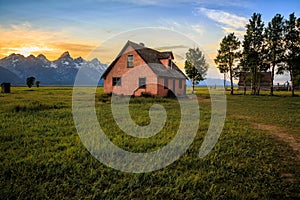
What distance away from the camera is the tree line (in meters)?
41.9

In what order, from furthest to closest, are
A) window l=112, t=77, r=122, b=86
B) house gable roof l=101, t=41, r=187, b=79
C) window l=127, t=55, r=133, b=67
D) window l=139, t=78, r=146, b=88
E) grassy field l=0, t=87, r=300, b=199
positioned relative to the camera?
window l=112, t=77, r=122, b=86 < window l=127, t=55, r=133, b=67 < window l=139, t=78, r=146, b=88 < house gable roof l=101, t=41, r=187, b=79 < grassy field l=0, t=87, r=300, b=199

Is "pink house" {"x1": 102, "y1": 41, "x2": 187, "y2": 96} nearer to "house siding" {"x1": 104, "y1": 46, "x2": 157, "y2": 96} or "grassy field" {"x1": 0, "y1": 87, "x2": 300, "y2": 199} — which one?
"house siding" {"x1": 104, "y1": 46, "x2": 157, "y2": 96}

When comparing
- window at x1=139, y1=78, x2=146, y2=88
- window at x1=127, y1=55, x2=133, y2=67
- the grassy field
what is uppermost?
window at x1=127, y1=55, x2=133, y2=67

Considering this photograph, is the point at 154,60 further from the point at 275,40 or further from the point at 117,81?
the point at 275,40

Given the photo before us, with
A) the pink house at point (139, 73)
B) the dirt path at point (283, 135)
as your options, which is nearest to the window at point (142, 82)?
the pink house at point (139, 73)

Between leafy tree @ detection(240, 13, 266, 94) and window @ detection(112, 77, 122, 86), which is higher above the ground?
leafy tree @ detection(240, 13, 266, 94)

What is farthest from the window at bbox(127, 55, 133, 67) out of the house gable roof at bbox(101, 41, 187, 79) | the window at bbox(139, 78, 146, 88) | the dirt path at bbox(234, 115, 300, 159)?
the dirt path at bbox(234, 115, 300, 159)

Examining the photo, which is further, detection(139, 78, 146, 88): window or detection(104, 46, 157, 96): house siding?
detection(139, 78, 146, 88): window

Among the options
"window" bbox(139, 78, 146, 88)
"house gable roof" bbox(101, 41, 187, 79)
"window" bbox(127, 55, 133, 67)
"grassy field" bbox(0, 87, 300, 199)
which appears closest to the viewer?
"grassy field" bbox(0, 87, 300, 199)

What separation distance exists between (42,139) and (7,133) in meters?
1.66

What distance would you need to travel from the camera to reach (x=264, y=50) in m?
44.8

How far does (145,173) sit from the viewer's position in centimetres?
504

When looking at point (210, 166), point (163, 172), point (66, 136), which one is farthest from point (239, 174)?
point (66, 136)

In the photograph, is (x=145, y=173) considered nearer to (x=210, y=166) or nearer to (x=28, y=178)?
(x=210, y=166)
